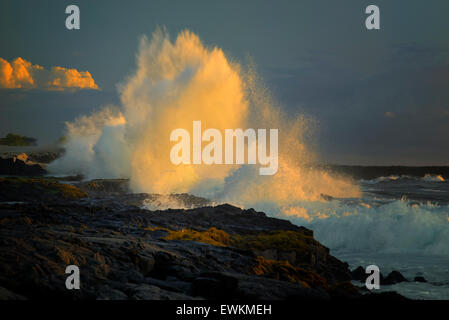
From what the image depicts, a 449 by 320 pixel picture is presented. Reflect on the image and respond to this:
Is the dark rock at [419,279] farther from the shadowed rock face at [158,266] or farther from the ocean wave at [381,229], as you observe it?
the ocean wave at [381,229]

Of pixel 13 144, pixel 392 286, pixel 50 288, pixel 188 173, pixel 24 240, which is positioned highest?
pixel 13 144

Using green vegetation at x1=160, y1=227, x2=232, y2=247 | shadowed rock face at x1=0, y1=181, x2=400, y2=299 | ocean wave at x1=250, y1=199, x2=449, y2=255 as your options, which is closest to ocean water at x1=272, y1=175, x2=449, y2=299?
ocean wave at x1=250, y1=199, x2=449, y2=255

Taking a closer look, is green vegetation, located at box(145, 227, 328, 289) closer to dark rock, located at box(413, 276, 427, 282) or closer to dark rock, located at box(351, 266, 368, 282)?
dark rock, located at box(351, 266, 368, 282)

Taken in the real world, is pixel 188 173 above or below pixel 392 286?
above

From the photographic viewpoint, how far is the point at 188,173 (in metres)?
33.7

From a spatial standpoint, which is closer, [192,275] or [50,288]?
[50,288]

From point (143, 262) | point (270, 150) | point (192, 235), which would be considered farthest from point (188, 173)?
point (143, 262)

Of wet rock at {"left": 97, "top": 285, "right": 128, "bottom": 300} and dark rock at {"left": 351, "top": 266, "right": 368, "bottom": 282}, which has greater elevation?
wet rock at {"left": 97, "top": 285, "right": 128, "bottom": 300}

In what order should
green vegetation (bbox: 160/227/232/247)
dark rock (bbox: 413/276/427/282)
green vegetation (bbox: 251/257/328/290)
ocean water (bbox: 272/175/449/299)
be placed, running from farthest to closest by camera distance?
ocean water (bbox: 272/175/449/299), dark rock (bbox: 413/276/427/282), green vegetation (bbox: 160/227/232/247), green vegetation (bbox: 251/257/328/290)

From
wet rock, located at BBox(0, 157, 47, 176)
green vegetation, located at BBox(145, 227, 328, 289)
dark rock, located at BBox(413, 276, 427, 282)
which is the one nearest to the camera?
green vegetation, located at BBox(145, 227, 328, 289)
